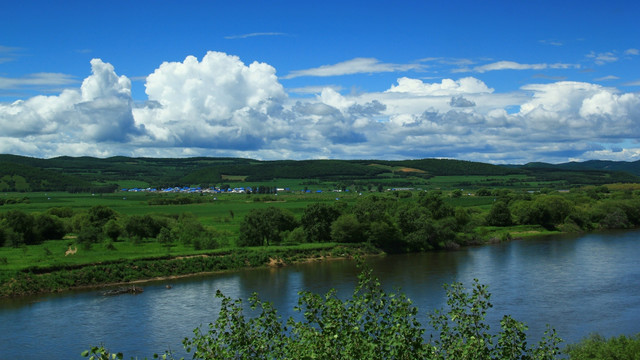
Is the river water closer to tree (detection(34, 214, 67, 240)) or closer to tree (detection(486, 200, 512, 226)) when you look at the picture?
tree (detection(486, 200, 512, 226))

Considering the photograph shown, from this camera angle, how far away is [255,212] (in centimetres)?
6731

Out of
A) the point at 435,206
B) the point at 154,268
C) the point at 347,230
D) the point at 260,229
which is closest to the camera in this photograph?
the point at 154,268

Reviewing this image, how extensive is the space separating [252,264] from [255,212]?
1055 centimetres

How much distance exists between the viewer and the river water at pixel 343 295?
3231 cm

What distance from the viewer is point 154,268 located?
174ft

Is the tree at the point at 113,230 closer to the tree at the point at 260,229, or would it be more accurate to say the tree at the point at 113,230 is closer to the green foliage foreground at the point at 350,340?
the tree at the point at 260,229

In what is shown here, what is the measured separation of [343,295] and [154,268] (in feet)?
69.0

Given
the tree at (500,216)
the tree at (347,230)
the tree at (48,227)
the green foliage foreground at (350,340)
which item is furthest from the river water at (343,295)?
the tree at (48,227)

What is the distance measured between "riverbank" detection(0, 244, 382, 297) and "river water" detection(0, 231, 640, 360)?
2066 mm

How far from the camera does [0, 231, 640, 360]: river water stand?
106ft

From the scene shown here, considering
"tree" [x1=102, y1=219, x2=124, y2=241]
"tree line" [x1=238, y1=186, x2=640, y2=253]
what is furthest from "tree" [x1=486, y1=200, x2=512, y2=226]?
"tree" [x1=102, y1=219, x2=124, y2=241]

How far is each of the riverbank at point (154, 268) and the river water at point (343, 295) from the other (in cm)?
207

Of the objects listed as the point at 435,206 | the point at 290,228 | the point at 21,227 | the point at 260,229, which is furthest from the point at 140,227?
the point at 435,206

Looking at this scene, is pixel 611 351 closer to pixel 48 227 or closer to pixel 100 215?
pixel 48 227
